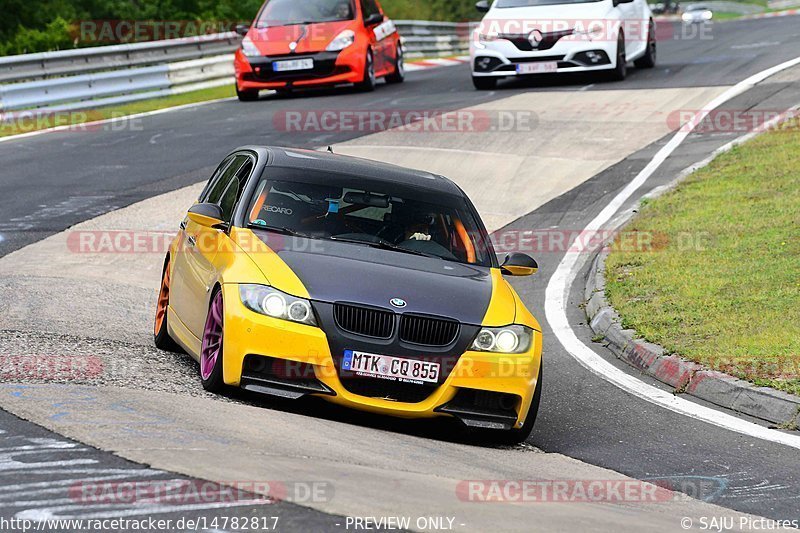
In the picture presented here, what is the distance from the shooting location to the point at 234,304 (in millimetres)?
7254

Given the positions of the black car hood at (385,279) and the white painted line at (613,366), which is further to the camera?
the white painted line at (613,366)

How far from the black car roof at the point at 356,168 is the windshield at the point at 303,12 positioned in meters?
16.1

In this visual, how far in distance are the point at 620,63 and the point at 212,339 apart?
1771 cm

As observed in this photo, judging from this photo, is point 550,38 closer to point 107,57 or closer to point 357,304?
point 107,57

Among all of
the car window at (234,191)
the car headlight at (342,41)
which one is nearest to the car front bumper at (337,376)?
the car window at (234,191)

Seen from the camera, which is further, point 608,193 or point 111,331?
point 608,193

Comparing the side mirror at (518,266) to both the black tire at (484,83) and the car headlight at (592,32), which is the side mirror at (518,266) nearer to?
the car headlight at (592,32)

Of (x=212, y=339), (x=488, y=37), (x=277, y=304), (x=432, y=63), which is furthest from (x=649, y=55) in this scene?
(x=277, y=304)

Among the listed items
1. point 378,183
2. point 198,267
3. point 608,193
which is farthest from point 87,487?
point 608,193

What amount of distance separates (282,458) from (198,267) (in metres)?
2.68

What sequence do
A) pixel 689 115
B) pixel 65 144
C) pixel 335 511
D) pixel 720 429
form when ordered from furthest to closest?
pixel 689 115, pixel 65 144, pixel 720 429, pixel 335 511

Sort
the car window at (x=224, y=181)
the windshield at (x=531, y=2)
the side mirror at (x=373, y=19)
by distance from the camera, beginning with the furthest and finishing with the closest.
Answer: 1. the side mirror at (x=373, y=19)
2. the windshield at (x=531, y=2)
3. the car window at (x=224, y=181)

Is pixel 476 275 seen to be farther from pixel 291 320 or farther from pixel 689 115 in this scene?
pixel 689 115

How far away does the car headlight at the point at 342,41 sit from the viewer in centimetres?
2439
